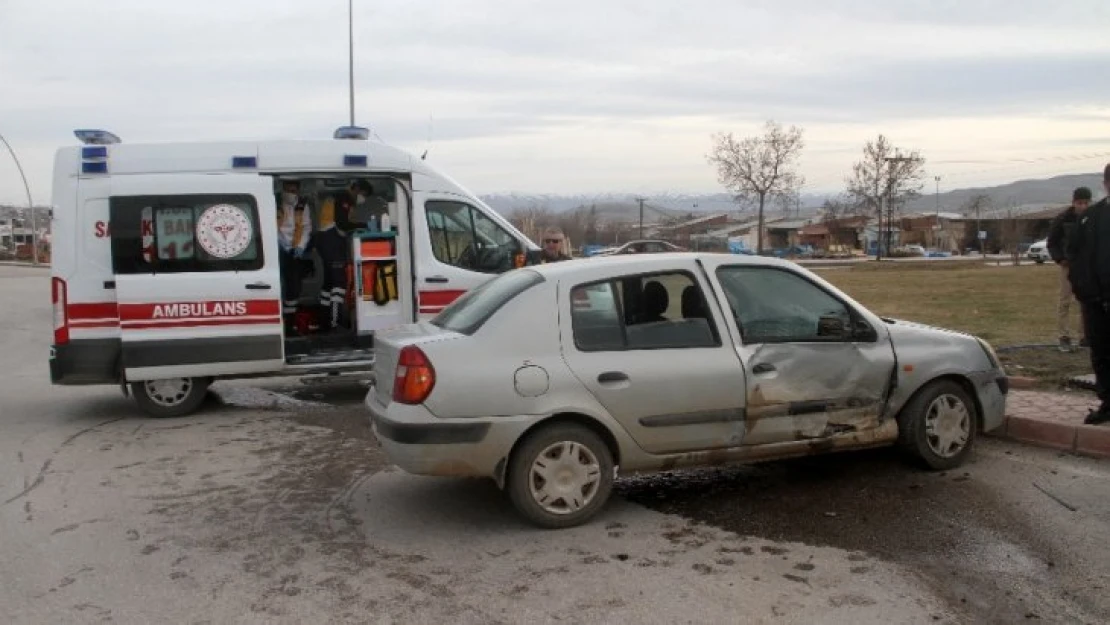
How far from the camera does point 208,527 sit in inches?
211

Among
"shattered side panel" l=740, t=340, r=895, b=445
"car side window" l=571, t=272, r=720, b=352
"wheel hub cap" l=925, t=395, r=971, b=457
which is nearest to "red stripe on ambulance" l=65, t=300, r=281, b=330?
"car side window" l=571, t=272, r=720, b=352

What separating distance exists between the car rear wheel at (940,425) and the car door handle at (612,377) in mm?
2021

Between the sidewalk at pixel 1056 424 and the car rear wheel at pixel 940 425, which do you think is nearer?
the car rear wheel at pixel 940 425

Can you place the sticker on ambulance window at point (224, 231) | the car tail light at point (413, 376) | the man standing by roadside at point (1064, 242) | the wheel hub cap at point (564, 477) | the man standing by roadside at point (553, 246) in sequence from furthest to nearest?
the man standing by roadside at point (553, 246)
the man standing by roadside at point (1064, 242)
the sticker on ambulance window at point (224, 231)
the wheel hub cap at point (564, 477)
the car tail light at point (413, 376)

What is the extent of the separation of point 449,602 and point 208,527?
1.91m

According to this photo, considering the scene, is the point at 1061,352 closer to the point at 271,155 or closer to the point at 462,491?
the point at 462,491

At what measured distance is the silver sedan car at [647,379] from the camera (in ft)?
16.6

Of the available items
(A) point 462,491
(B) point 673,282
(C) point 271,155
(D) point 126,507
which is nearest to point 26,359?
(C) point 271,155

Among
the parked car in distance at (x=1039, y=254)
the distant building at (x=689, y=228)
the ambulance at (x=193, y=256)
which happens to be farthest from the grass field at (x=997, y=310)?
the distant building at (x=689, y=228)

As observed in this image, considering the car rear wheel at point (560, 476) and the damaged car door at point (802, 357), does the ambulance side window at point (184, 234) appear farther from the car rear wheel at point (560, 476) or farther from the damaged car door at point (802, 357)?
the damaged car door at point (802, 357)

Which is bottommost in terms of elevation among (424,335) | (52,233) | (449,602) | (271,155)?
(449,602)

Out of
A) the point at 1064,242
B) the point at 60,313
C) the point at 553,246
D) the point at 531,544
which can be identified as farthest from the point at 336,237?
the point at 1064,242

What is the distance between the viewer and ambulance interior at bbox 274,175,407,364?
9.66 m

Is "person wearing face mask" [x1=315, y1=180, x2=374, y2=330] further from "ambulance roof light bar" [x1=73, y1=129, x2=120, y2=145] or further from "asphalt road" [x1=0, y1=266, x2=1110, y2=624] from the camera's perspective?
"asphalt road" [x1=0, y1=266, x2=1110, y2=624]
